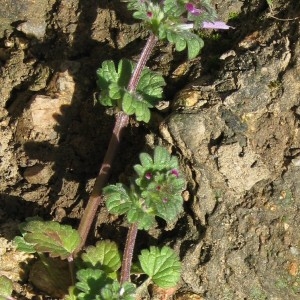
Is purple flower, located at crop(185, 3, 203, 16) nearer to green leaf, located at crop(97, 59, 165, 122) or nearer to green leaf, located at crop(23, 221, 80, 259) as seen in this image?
green leaf, located at crop(97, 59, 165, 122)

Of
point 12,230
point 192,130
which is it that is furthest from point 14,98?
point 192,130

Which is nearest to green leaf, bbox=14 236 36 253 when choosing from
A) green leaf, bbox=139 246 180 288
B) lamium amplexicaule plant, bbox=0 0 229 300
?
lamium amplexicaule plant, bbox=0 0 229 300

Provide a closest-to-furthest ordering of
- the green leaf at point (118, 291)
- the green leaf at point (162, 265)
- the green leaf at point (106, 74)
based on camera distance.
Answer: the green leaf at point (118, 291)
the green leaf at point (162, 265)
the green leaf at point (106, 74)

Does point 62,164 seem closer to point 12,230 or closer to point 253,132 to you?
point 12,230

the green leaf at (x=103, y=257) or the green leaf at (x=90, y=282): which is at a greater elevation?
the green leaf at (x=103, y=257)

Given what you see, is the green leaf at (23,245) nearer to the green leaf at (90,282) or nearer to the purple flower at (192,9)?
the green leaf at (90,282)

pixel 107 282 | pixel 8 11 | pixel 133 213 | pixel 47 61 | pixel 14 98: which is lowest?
pixel 107 282

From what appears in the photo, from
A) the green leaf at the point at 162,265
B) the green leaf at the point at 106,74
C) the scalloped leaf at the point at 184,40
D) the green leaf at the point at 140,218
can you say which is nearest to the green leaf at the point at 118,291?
the green leaf at the point at 162,265
